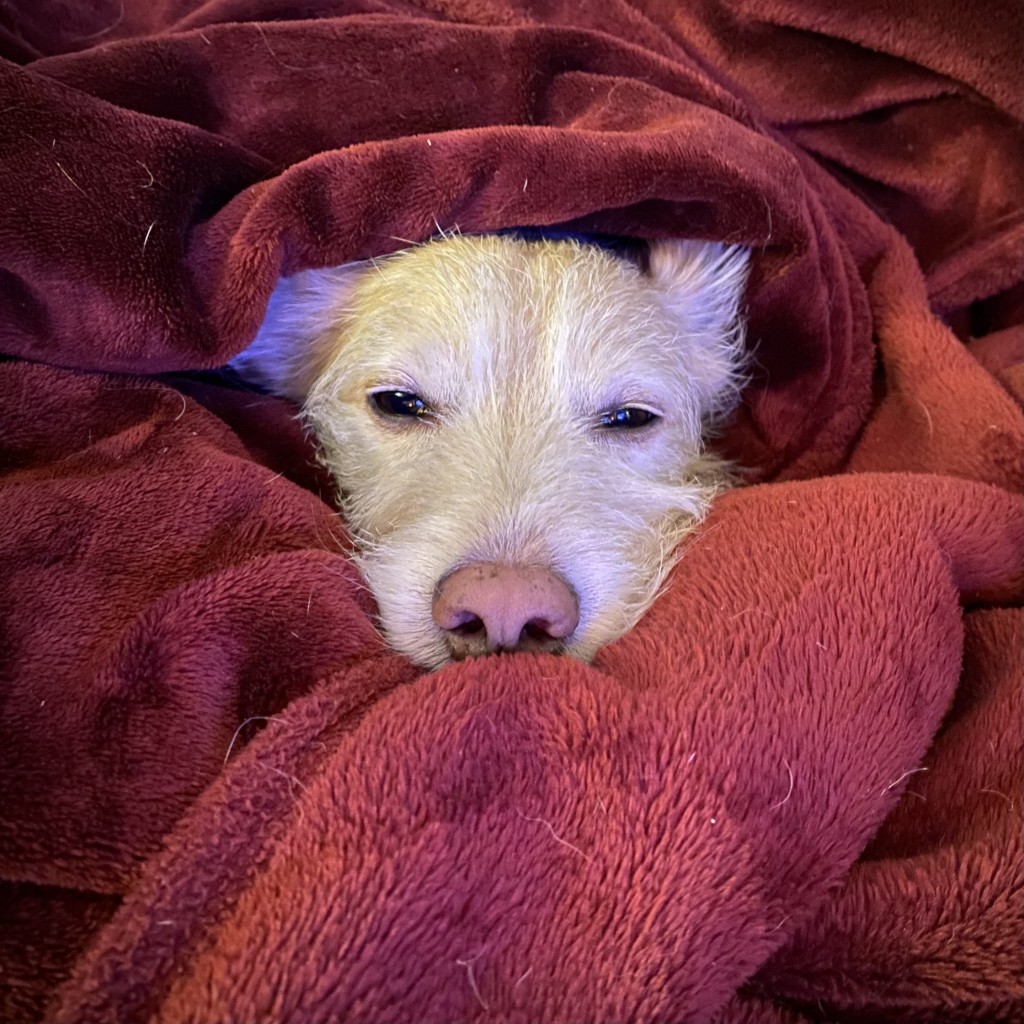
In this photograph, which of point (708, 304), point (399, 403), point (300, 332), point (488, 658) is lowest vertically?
point (488, 658)

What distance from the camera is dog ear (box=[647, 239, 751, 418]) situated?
2.15 metres

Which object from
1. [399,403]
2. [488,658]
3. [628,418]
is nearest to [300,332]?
[399,403]

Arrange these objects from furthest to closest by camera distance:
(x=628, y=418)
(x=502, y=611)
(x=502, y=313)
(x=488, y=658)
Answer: (x=628, y=418)
(x=502, y=313)
(x=502, y=611)
(x=488, y=658)

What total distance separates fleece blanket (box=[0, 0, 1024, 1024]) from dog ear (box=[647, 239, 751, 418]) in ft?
0.43

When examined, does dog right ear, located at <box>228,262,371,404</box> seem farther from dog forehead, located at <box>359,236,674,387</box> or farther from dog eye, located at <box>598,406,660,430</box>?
dog eye, located at <box>598,406,660,430</box>

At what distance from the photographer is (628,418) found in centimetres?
205

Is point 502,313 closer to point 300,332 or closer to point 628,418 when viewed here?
point 628,418

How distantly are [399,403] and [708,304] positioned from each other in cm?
89

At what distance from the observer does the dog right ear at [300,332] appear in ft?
6.85

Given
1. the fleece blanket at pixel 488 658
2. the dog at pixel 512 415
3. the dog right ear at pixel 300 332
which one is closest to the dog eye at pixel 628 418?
the dog at pixel 512 415

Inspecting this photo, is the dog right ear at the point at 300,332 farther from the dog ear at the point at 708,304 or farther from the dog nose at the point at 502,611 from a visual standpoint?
the dog nose at the point at 502,611

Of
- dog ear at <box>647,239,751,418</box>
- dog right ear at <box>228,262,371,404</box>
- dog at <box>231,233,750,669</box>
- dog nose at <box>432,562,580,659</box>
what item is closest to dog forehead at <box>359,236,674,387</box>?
dog at <box>231,233,750,669</box>

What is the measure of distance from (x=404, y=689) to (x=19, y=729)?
48cm

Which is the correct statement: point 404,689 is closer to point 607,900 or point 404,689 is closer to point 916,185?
point 607,900
